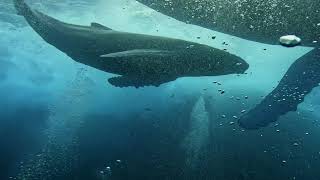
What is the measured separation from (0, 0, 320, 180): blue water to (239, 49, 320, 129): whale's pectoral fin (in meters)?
0.62

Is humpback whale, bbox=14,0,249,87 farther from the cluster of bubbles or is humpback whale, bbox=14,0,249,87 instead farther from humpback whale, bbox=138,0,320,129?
the cluster of bubbles

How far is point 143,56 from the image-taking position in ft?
26.6

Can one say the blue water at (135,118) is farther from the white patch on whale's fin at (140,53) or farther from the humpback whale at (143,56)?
the white patch on whale's fin at (140,53)

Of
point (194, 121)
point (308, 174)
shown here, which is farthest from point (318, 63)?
point (194, 121)

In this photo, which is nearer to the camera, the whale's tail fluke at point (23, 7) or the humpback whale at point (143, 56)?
the humpback whale at point (143, 56)

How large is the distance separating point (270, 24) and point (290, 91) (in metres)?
3.26

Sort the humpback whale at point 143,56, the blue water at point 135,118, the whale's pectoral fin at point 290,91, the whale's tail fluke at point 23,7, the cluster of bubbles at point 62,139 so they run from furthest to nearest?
1. the blue water at point 135,118
2. the cluster of bubbles at point 62,139
3. the whale's pectoral fin at point 290,91
4. the whale's tail fluke at point 23,7
5. the humpback whale at point 143,56

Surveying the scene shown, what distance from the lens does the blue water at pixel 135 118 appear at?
12.2 metres

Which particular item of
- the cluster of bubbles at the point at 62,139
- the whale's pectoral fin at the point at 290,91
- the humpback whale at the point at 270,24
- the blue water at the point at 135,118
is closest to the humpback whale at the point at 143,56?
the humpback whale at the point at 270,24

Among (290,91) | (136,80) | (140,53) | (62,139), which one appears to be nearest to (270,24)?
(290,91)

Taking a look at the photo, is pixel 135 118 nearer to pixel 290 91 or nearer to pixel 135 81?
pixel 290 91

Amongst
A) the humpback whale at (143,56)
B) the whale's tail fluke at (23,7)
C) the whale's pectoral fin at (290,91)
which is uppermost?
the whale's tail fluke at (23,7)

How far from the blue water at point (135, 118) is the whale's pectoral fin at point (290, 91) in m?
0.62

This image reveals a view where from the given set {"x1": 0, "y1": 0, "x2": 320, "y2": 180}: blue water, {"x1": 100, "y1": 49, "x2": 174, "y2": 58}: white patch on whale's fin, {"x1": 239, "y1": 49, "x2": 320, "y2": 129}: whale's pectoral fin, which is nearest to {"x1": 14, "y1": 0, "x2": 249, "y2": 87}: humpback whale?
{"x1": 100, "y1": 49, "x2": 174, "y2": 58}: white patch on whale's fin
